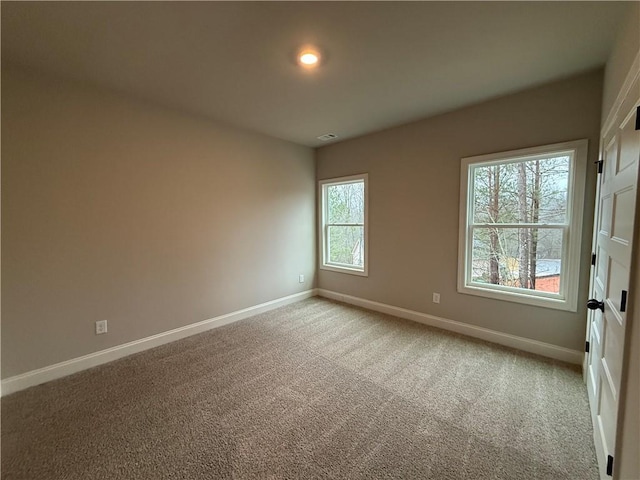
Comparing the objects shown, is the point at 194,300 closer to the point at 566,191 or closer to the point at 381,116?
the point at 381,116

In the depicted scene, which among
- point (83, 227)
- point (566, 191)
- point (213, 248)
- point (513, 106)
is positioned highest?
point (513, 106)

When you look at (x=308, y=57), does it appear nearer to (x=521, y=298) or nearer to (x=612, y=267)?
(x=612, y=267)

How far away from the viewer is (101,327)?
257 cm

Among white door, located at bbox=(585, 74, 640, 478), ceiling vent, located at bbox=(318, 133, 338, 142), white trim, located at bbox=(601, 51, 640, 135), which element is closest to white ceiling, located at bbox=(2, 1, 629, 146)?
white trim, located at bbox=(601, 51, 640, 135)

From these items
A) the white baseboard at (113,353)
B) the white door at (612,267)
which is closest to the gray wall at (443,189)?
the white door at (612,267)

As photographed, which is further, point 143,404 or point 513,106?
point 513,106

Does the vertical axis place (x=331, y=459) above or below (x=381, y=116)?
below

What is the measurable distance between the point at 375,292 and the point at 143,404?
297 cm

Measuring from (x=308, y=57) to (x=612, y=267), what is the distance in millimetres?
2396

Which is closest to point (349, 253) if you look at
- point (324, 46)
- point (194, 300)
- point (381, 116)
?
point (381, 116)

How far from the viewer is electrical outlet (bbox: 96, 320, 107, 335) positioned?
2.55 metres

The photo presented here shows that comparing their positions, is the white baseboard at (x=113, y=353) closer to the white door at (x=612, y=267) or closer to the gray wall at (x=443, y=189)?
the gray wall at (x=443, y=189)

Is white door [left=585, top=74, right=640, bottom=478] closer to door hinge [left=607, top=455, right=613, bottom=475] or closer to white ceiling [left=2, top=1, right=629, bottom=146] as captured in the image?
door hinge [left=607, top=455, right=613, bottom=475]

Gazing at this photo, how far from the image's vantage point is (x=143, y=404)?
200 centimetres
